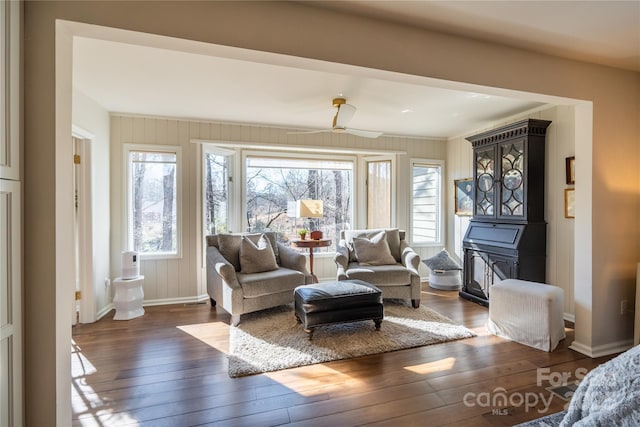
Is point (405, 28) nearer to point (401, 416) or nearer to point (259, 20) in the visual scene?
point (259, 20)

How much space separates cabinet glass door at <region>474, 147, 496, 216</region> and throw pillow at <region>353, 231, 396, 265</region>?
4.38 ft

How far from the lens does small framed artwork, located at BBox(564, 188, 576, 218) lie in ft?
11.3

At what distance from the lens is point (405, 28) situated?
2061 millimetres

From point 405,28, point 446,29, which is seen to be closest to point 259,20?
point 405,28

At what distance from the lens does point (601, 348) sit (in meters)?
2.69

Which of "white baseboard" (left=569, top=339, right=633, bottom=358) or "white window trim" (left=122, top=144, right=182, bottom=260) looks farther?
"white window trim" (left=122, top=144, right=182, bottom=260)

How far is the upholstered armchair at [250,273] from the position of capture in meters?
3.38

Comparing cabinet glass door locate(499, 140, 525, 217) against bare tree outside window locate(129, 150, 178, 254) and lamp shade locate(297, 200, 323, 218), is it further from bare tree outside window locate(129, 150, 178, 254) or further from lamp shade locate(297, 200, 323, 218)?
bare tree outside window locate(129, 150, 178, 254)

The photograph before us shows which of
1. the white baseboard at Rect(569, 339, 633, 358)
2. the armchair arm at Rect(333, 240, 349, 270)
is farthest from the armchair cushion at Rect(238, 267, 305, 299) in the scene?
the white baseboard at Rect(569, 339, 633, 358)

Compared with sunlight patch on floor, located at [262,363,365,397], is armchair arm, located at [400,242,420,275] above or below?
above

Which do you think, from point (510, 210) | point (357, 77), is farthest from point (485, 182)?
point (357, 77)

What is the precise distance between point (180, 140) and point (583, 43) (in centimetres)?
426

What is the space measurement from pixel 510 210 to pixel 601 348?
1.64 meters

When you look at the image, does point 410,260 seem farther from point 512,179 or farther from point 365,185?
Result: point 365,185
